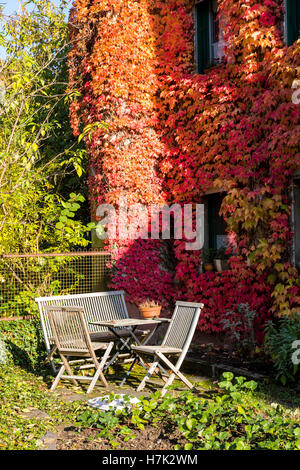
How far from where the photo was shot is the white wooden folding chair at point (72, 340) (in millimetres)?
6254

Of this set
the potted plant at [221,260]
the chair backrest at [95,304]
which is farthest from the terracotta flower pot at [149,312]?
the potted plant at [221,260]

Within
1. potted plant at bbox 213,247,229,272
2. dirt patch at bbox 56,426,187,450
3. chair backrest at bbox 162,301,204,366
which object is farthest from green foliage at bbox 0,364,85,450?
potted plant at bbox 213,247,229,272

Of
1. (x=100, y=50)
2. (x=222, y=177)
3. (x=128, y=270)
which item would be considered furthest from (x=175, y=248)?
(x=100, y=50)

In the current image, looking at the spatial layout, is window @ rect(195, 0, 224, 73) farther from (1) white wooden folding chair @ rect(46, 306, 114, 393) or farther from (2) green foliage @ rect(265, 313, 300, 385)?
(1) white wooden folding chair @ rect(46, 306, 114, 393)

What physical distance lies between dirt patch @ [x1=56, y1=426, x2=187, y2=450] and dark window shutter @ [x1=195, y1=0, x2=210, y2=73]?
6911 millimetres

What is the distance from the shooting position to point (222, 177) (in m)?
8.70

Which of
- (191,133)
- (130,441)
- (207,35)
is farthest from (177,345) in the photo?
(207,35)

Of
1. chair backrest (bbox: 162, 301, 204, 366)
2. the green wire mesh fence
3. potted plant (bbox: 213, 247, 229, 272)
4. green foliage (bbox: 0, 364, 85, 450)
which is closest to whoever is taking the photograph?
green foliage (bbox: 0, 364, 85, 450)

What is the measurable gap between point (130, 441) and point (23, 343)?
355cm

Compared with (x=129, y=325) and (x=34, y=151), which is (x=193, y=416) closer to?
(x=129, y=325)

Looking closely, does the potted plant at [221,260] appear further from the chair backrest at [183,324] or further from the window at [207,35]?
the window at [207,35]

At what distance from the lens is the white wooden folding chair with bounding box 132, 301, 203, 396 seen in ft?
19.7

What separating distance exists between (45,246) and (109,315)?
3.54m

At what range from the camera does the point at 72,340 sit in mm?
6590
